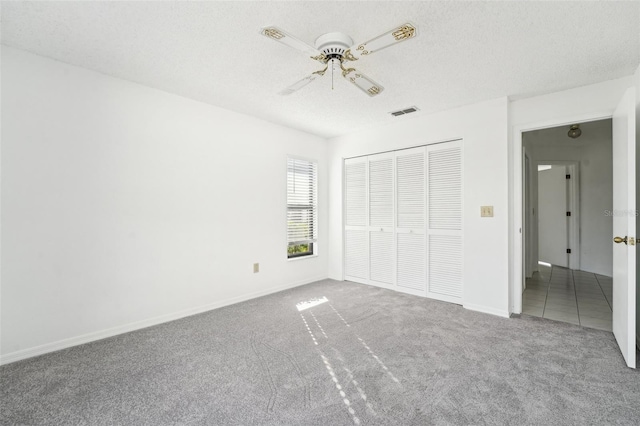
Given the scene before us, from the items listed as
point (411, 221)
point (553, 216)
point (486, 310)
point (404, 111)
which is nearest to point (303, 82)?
point (404, 111)

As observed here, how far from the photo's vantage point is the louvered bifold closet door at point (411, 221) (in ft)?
13.1

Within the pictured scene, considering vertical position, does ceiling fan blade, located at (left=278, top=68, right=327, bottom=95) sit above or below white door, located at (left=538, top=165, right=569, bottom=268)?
above

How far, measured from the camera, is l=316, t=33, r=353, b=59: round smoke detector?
200cm

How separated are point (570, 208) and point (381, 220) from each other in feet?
13.6

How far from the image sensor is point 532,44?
2.22 meters

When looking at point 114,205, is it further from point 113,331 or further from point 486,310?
point 486,310

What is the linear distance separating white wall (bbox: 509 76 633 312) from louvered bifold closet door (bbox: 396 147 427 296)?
101 centimetres

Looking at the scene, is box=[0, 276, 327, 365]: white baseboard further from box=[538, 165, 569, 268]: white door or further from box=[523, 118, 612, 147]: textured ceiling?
box=[538, 165, 569, 268]: white door

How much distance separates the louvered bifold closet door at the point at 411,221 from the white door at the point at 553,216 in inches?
151

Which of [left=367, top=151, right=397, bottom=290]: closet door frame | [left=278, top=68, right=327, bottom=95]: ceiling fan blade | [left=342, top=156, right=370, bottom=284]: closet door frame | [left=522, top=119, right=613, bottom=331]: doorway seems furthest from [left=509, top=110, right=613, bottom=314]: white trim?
[left=278, top=68, right=327, bottom=95]: ceiling fan blade

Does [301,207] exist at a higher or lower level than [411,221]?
higher

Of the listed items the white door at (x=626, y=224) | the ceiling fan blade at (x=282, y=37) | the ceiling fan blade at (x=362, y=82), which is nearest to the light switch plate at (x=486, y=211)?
the white door at (x=626, y=224)

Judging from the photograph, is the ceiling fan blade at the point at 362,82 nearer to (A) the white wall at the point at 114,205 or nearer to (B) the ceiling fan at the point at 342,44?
(B) the ceiling fan at the point at 342,44

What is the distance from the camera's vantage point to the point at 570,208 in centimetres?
565
